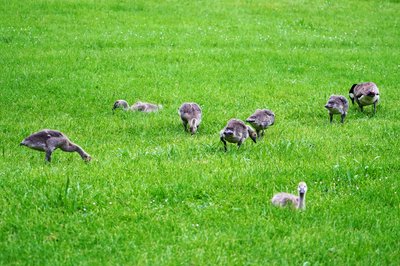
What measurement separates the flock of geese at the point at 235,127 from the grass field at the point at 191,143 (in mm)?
232

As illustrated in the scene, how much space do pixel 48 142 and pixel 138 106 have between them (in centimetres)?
513

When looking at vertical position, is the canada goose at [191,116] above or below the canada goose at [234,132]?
below

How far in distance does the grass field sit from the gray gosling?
0.34 metres

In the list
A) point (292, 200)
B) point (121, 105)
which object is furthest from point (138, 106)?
point (292, 200)

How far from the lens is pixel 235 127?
39.4ft

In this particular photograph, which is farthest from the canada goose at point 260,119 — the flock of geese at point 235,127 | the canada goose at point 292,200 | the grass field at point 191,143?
the canada goose at point 292,200

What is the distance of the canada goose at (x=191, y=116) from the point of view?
46.0ft

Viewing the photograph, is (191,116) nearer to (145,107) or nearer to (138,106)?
(145,107)

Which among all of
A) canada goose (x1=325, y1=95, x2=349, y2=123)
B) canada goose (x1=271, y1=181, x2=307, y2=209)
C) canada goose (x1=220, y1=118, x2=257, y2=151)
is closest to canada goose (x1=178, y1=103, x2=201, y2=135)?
canada goose (x1=220, y1=118, x2=257, y2=151)

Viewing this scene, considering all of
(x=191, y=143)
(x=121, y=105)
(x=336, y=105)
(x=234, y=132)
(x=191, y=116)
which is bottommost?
(x=121, y=105)

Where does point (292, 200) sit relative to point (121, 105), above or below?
above

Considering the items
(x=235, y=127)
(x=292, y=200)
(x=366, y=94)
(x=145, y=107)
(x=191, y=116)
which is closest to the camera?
(x=292, y=200)

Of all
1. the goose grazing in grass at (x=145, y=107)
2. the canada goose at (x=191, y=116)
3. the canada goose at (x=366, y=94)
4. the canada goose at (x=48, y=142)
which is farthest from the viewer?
the goose grazing in grass at (x=145, y=107)

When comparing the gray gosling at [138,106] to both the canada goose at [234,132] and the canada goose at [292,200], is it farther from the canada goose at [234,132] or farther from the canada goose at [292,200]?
the canada goose at [292,200]
